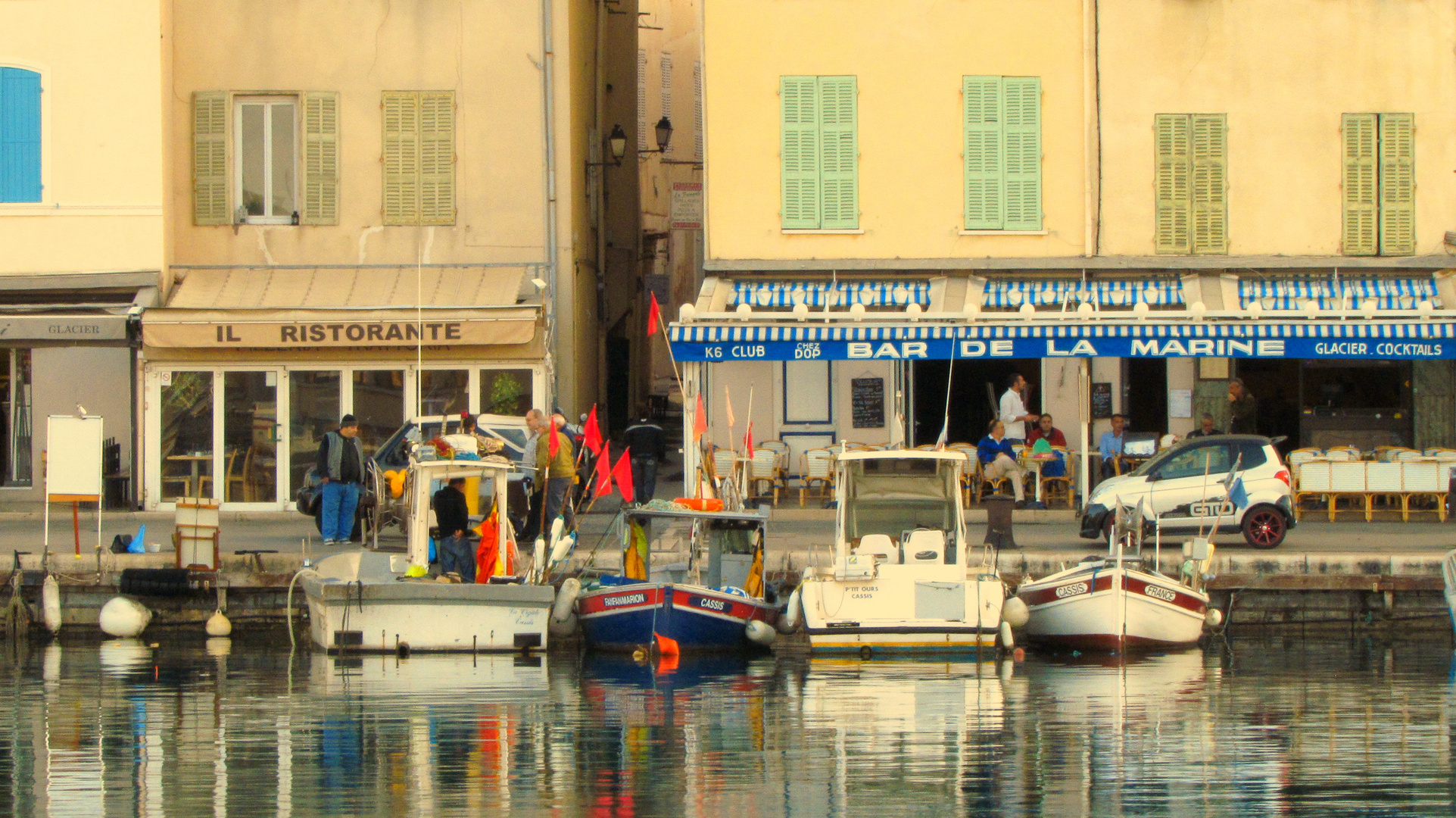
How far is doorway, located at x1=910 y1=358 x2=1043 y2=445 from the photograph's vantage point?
25109mm

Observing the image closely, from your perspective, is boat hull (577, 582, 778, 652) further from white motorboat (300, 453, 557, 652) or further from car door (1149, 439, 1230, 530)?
car door (1149, 439, 1230, 530)

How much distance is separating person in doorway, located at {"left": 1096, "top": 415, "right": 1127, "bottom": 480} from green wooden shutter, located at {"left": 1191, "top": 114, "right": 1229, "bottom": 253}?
2.78 meters

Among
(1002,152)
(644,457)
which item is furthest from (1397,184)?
(644,457)

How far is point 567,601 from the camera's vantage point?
58.5 ft

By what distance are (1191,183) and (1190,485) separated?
6.18m

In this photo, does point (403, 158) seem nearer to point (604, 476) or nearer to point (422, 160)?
point (422, 160)

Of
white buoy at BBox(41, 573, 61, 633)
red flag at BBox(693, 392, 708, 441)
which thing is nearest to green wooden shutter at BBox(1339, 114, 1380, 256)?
red flag at BBox(693, 392, 708, 441)

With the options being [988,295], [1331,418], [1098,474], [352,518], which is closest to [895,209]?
[988,295]

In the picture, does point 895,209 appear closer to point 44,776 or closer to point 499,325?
point 499,325

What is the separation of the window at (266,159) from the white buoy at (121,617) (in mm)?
7744

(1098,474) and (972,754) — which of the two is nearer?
(972,754)

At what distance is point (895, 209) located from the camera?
24141 mm

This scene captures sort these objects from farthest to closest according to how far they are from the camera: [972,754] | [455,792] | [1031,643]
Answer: [1031,643], [972,754], [455,792]

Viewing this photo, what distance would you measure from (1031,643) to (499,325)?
840cm
